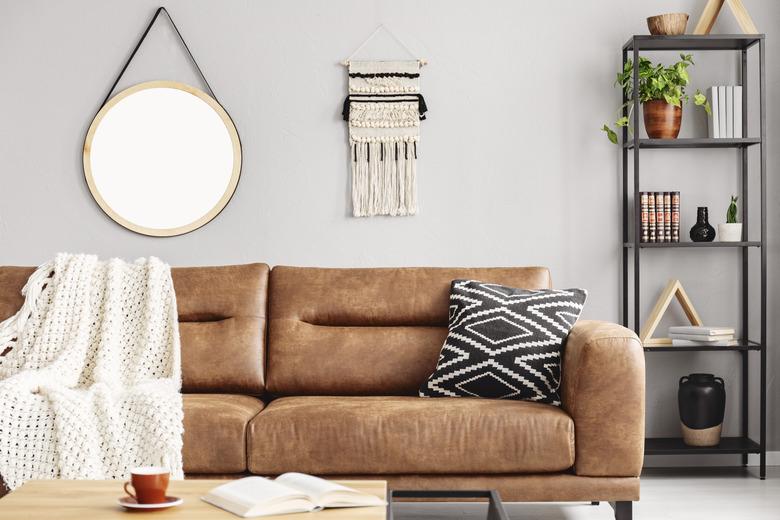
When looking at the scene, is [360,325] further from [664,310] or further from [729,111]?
[729,111]

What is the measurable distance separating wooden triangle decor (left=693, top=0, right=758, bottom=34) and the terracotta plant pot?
382 mm

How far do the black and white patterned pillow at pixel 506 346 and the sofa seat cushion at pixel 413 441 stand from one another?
0.20 meters

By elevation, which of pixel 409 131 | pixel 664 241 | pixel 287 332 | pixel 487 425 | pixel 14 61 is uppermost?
pixel 14 61

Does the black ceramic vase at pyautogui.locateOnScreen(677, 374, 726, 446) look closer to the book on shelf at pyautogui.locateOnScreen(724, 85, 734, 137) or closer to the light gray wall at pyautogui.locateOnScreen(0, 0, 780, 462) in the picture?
the light gray wall at pyautogui.locateOnScreen(0, 0, 780, 462)

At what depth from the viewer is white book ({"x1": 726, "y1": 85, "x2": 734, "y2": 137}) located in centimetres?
354

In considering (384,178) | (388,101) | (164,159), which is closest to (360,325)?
(384,178)

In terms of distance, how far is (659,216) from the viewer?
3.49 metres

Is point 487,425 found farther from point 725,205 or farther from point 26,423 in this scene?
point 725,205

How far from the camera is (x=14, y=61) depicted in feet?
12.1

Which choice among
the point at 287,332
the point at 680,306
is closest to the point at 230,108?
the point at 287,332

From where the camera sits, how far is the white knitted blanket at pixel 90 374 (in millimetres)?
2379

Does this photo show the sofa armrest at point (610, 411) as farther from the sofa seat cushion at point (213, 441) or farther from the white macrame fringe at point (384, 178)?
the white macrame fringe at point (384, 178)

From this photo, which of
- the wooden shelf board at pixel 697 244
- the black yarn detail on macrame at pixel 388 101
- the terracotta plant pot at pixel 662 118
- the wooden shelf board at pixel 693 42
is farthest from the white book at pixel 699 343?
the black yarn detail on macrame at pixel 388 101

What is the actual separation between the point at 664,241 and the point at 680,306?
0.35 meters
